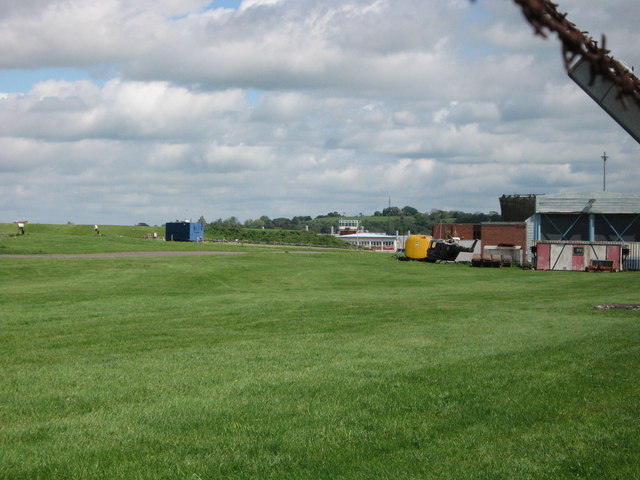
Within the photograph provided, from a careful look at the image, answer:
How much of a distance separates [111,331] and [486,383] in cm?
1345

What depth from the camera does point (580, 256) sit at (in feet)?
212

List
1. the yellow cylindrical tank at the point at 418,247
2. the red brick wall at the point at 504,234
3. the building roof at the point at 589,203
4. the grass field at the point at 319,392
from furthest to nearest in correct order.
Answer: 1. the red brick wall at the point at 504,234
2. the yellow cylindrical tank at the point at 418,247
3. the building roof at the point at 589,203
4. the grass field at the point at 319,392

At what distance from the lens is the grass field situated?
8359 mm

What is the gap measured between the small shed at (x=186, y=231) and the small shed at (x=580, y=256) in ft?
188

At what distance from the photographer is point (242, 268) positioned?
2138 inches

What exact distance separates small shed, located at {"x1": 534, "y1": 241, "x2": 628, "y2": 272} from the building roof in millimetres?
7621

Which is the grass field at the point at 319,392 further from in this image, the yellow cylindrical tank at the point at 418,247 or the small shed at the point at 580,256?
the yellow cylindrical tank at the point at 418,247

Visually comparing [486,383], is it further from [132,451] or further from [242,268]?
[242,268]

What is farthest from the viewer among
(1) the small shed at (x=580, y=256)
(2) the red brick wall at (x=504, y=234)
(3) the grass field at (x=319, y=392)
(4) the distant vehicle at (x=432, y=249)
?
(2) the red brick wall at (x=504, y=234)

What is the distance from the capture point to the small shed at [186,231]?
106 meters

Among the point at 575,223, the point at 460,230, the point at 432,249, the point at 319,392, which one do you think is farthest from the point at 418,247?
the point at 319,392

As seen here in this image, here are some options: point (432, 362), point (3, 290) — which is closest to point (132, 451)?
point (432, 362)

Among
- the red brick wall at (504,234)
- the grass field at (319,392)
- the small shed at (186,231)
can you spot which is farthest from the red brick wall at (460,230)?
the grass field at (319,392)

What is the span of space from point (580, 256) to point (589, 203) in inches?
382
